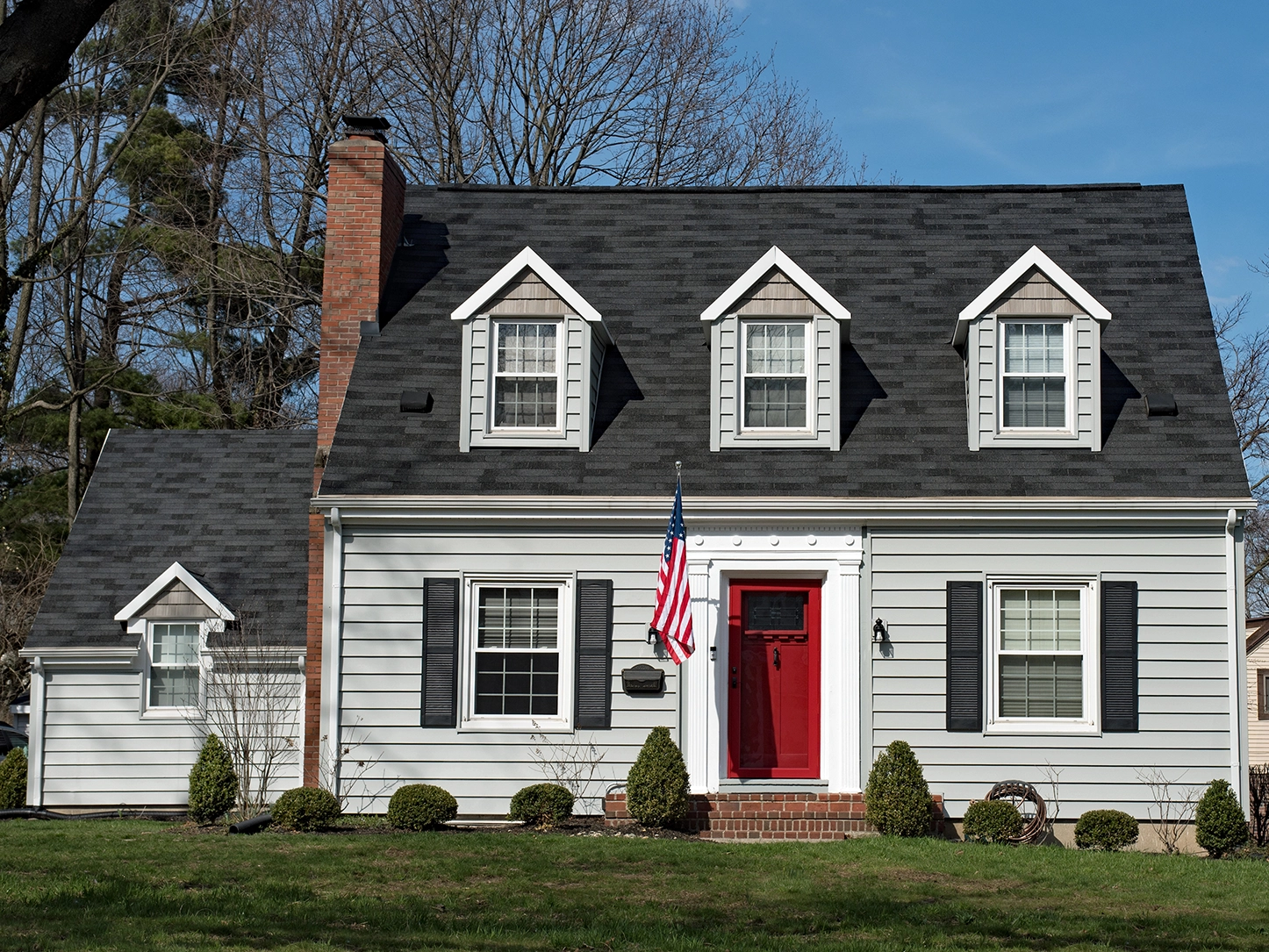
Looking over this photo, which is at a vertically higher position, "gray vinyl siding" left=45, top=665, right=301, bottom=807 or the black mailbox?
the black mailbox

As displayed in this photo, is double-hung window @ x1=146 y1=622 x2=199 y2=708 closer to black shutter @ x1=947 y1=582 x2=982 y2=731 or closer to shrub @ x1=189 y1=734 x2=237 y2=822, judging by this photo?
shrub @ x1=189 y1=734 x2=237 y2=822

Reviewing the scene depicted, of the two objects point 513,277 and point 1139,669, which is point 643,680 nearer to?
point 513,277

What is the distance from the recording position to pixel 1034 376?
15.3 metres

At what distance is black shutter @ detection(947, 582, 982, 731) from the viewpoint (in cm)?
1446

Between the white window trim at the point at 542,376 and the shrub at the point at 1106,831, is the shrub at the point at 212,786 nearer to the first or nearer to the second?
the white window trim at the point at 542,376

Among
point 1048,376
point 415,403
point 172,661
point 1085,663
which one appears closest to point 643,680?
point 415,403

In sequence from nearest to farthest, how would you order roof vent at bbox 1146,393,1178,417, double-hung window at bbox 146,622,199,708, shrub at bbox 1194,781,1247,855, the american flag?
shrub at bbox 1194,781,1247,855 < the american flag < roof vent at bbox 1146,393,1178,417 < double-hung window at bbox 146,622,199,708

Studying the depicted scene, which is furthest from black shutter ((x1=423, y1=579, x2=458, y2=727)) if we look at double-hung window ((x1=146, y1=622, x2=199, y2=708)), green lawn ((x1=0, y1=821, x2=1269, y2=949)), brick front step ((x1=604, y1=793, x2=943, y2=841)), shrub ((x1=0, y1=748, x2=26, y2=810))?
shrub ((x1=0, y1=748, x2=26, y2=810))

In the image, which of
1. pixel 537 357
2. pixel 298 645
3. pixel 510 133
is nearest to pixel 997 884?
pixel 537 357

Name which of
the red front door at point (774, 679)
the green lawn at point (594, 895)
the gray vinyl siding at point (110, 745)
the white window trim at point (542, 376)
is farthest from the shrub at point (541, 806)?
the gray vinyl siding at point (110, 745)

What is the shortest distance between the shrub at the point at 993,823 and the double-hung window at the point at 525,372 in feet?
20.3

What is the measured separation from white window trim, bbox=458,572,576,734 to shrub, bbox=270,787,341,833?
5.66 feet

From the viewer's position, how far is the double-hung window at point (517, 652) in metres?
14.8

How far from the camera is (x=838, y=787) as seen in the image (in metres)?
14.5
